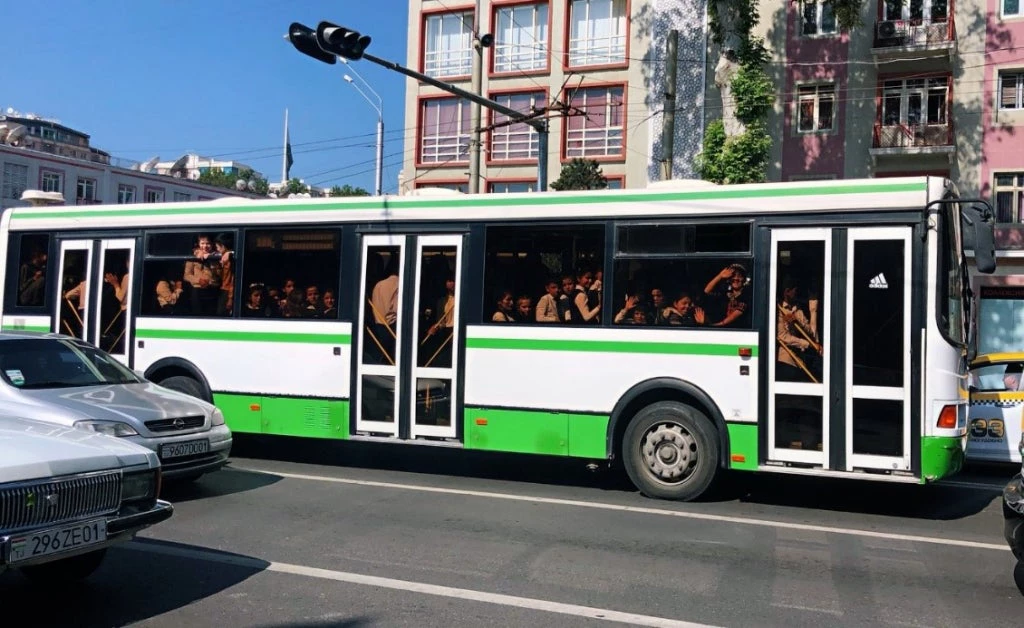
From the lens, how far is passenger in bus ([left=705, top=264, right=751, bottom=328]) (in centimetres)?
903

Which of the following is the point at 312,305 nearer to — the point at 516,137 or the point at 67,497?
the point at 67,497

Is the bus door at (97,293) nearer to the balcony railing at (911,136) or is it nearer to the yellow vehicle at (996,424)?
the yellow vehicle at (996,424)

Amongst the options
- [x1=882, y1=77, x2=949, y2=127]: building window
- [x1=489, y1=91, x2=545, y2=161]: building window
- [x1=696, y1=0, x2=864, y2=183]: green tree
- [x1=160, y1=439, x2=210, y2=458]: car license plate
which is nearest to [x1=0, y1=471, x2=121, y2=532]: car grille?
[x1=160, y1=439, x2=210, y2=458]: car license plate

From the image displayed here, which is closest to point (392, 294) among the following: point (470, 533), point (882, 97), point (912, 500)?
point (470, 533)

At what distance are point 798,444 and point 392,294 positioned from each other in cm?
475

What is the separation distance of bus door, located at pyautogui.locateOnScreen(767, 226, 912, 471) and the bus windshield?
29 centimetres

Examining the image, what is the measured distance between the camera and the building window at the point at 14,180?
5728cm

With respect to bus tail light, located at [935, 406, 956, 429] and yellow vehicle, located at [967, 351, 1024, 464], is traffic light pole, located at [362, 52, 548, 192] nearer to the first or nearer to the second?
yellow vehicle, located at [967, 351, 1024, 464]

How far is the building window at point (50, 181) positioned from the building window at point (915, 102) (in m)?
51.6

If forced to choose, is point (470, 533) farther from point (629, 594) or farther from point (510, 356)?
point (510, 356)

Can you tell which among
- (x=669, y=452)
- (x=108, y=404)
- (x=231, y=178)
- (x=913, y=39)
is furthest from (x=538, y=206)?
(x=231, y=178)

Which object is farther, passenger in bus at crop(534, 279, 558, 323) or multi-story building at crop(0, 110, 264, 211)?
multi-story building at crop(0, 110, 264, 211)

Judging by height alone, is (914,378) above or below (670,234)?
below

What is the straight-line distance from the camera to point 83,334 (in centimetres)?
1222
